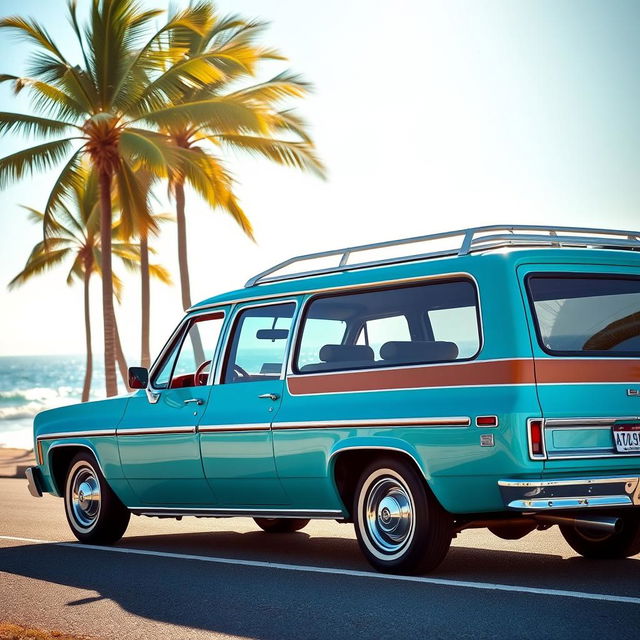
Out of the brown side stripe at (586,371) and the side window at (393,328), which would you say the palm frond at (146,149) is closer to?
the side window at (393,328)

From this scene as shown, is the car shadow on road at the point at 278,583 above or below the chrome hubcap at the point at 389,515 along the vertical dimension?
below

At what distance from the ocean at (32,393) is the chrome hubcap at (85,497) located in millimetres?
32706

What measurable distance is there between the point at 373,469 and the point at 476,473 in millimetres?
964

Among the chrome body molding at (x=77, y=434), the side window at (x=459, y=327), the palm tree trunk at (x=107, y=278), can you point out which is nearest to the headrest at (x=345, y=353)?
the side window at (x=459, y=327)

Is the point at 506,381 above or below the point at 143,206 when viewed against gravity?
below

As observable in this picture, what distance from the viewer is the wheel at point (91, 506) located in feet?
33.1

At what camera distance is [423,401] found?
7219 millimetres

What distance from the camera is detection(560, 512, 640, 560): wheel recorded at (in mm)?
8094

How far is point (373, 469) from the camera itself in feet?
25.0

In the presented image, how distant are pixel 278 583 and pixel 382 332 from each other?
76.7 inches

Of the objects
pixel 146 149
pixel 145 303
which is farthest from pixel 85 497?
pixel 145 303

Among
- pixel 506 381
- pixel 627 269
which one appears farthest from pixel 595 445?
pixel 627 269

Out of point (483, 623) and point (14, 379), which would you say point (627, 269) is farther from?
point (14, 379)

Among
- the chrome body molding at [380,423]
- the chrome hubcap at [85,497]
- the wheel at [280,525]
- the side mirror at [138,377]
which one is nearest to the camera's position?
the chrome body molding at [380,423]
